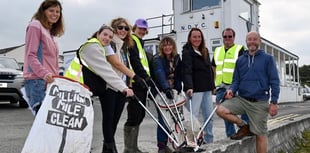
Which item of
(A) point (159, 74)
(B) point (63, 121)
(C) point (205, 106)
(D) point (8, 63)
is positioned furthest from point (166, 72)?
(D) point (8, 63)

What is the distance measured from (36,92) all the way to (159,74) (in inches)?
76.5

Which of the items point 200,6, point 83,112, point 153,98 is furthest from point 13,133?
point 200,6

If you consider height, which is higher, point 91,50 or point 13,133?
point 91,50

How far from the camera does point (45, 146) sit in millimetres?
2707

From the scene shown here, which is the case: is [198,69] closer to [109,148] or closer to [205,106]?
[205,106]

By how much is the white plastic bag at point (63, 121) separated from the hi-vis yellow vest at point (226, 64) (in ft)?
10.2

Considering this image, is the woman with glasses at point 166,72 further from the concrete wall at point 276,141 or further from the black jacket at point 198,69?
the concrete wall at point 276,141

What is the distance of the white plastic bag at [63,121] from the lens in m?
2.71

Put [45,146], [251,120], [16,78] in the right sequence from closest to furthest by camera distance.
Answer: [45,146]
[251,120]
[16,78]

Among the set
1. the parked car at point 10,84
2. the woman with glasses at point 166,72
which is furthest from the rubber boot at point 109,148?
the parked car at point 10,84

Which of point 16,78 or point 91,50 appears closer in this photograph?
point 91,50

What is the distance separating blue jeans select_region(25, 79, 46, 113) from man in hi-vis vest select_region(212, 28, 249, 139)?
321 centimetres

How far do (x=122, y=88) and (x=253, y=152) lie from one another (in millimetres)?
2507

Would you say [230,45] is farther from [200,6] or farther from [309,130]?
[200,6]
